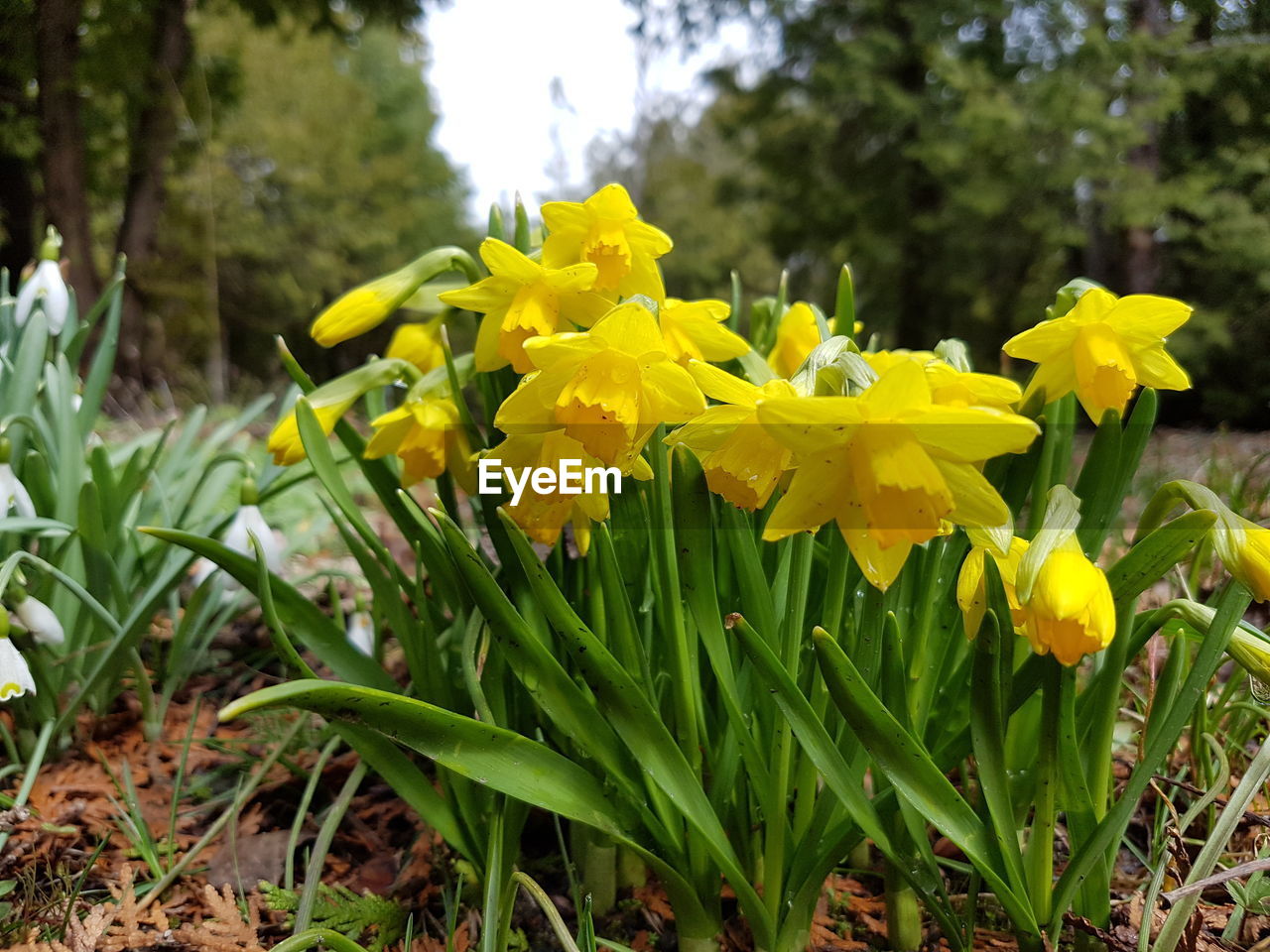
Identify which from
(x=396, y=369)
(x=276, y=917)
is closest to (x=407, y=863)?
(x=276, y=917)

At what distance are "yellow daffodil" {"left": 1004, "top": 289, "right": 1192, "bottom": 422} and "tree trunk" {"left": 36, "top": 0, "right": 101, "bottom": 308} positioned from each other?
2672mm

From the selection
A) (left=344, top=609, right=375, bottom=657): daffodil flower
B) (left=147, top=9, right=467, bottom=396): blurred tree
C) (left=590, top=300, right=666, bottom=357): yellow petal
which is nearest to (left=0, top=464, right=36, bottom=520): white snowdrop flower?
(left=344, top=609, right=375, bottom=657): daffodil flower

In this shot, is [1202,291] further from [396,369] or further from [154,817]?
[154,817]

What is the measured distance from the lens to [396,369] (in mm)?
847

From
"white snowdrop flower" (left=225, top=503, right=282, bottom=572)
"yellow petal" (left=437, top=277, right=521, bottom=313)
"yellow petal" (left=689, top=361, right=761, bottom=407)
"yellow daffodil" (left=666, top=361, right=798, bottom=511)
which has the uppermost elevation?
"yellow petal" (left=437, top=277, right=521, bottom=313)

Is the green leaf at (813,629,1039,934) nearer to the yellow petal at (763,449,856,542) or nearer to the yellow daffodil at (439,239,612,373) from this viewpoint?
the yellow petal at (763,449,856,542)

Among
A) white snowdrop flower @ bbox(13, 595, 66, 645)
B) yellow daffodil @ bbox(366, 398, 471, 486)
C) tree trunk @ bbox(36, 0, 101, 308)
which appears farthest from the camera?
tree trunk @ bbox(36, 0, 101, 308)

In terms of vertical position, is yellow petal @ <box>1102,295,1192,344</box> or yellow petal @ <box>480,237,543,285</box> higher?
yellow petal @ <box>480,237,543,285</box>

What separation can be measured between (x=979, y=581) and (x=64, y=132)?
292 centimetres

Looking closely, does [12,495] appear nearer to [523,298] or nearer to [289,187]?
[523,298]

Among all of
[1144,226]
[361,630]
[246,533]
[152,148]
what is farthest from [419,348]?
[152,148]

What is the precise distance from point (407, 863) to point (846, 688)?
2.05 feet

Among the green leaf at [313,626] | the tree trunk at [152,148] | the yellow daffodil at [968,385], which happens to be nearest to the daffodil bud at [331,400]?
the green leaf at [313,626]

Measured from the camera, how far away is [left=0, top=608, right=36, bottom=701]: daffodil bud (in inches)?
31.4
